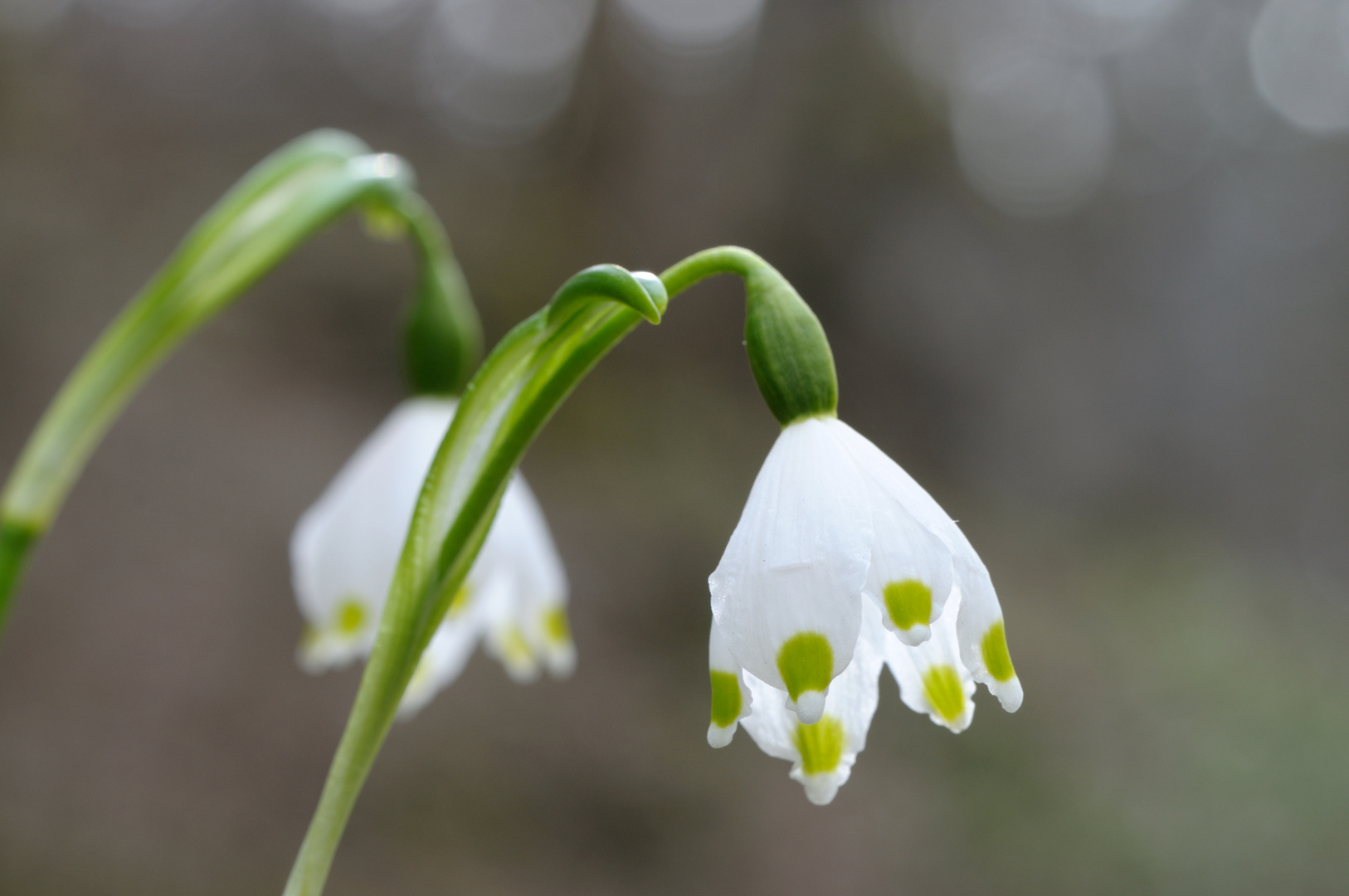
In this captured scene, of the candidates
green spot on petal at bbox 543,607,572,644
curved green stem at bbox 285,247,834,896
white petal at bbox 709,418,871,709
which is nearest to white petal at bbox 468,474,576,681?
green spot on petal at bbox 543,607,572,644

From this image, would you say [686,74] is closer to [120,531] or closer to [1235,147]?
[120,531]

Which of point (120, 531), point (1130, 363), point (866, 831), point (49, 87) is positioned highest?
point (49, 87)

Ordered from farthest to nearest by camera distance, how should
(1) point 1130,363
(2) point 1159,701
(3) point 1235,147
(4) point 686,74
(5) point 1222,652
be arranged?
(3) point 1235,147 → (1) point 1130,363 → (4) point 686,74 → (5) point 1222,652 → (2) point 1159,701

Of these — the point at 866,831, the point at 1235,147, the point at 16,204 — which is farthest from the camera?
the point at 1235,147

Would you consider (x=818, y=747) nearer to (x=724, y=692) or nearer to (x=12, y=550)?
(x=724, y=692)

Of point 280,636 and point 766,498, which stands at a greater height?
point 766,498

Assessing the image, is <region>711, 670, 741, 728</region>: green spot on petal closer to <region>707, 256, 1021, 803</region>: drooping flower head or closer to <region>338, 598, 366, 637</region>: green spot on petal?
<region>707, 256, 1021, 803</region>: drooping flower head

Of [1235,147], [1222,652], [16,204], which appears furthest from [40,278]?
[1235,147]

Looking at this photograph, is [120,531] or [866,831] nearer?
[120,531]

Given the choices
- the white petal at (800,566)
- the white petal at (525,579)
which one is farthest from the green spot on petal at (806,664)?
the white petal at (525,579)
